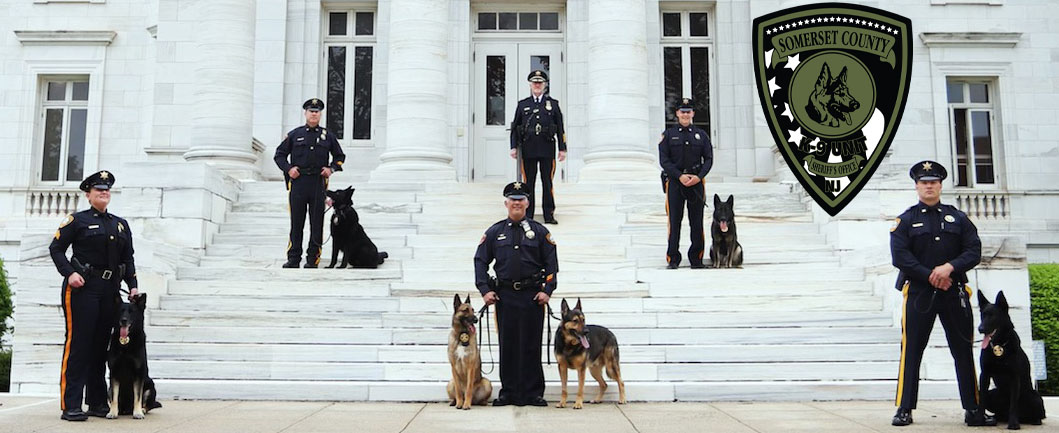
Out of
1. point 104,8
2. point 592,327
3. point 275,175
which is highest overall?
point 104,8

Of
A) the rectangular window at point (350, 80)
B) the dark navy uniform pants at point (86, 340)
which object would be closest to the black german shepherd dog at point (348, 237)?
the dark navy uniform pants at point (86, 340)

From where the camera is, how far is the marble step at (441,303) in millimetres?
12023

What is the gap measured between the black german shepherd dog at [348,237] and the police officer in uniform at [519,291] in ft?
13.8

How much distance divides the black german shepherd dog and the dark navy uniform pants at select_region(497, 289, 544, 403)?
4511mm

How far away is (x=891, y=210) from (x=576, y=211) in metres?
5.26

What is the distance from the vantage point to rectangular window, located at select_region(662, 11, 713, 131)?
2336 cm

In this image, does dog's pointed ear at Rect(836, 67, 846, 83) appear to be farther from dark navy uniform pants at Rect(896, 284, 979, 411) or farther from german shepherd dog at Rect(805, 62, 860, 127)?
dark navy uniform pants at Rect(896, 284, 979, 411)

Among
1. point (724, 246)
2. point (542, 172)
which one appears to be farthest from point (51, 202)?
point (724, 246)

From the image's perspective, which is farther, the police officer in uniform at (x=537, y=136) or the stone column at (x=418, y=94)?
the stone column at (x=418, y=94)

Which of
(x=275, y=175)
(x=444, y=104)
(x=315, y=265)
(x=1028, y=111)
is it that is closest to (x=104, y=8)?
(x=275, y=175)

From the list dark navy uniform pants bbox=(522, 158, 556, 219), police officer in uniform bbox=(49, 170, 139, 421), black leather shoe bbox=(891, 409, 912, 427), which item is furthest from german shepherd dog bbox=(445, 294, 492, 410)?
dark navy uniform pants bbox=(522, 158, 556, 219)

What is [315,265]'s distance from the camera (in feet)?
44.4

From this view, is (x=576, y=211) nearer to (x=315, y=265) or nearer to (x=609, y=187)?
(x=609, y=187)

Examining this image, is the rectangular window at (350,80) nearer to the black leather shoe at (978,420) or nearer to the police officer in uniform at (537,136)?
the police officer in uniform at (537,136)
